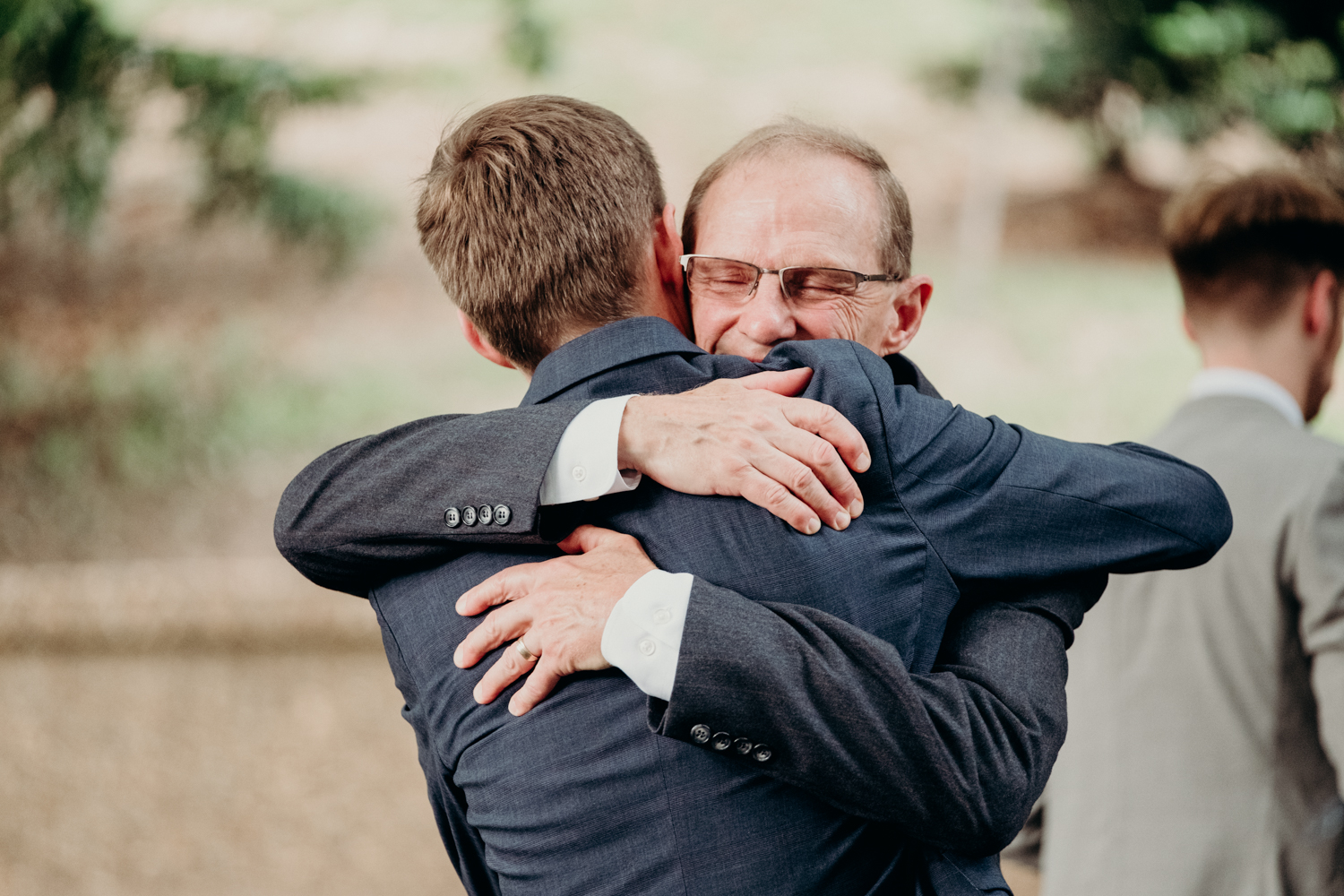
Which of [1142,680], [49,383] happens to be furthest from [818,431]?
[49,383]

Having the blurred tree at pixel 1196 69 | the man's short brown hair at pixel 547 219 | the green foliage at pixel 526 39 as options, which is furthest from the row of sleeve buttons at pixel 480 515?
the blurred tree at pixel 1196 69

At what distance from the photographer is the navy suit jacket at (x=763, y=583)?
1078 millimetres

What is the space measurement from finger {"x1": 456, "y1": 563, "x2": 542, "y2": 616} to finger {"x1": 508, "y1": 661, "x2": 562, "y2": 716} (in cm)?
10

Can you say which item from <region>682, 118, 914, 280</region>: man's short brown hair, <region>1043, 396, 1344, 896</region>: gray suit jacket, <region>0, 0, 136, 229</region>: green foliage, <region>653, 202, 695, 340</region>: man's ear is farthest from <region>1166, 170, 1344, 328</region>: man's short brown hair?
<region>0, 0, 136, 229</region>: green foliage

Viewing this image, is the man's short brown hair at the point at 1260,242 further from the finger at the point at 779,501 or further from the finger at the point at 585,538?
the finger at the point at 585,538

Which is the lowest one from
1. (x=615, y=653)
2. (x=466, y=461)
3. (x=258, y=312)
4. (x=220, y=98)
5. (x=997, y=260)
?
(x=615, y=653)

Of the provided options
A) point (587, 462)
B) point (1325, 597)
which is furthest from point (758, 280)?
point (1325, 597)

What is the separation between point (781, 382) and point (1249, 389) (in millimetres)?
1531

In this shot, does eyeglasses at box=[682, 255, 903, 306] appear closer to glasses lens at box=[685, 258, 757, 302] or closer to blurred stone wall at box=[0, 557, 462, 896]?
glasses lens at box=[685, 258, 757, 302]

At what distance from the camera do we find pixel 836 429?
1.12 m

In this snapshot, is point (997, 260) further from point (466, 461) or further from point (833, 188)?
point (466, 461)

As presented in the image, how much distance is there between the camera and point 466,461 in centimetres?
121

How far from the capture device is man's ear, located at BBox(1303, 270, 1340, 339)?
2307mm

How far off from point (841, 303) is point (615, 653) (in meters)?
0.65
